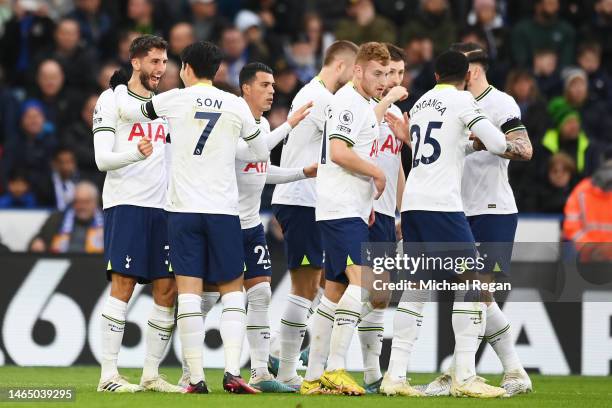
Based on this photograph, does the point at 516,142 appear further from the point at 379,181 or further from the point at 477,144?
the point at 379,181

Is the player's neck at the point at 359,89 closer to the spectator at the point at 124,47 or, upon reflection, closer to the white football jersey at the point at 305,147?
the white football jersey at the point at 305,147

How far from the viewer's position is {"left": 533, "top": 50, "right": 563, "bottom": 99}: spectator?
19453mm

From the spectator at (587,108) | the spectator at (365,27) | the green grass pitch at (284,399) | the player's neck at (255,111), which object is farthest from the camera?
the spectator at (365,27)

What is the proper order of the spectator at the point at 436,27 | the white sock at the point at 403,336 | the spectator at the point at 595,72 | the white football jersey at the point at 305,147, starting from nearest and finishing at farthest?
the white sock at the point at 403,336 → the white football jersey at the point at 305,147 → the spectator at the point at 595,72 → the spectator at the point at 436,27

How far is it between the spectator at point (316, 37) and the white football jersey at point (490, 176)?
828cm

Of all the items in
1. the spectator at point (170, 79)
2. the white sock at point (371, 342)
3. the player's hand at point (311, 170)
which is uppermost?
the spectator at point (170, 79)

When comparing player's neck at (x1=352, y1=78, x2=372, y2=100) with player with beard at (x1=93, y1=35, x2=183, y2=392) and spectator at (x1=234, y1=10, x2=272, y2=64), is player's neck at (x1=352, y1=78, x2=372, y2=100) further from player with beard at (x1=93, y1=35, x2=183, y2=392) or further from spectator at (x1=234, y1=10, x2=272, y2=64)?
spectator at (x1=234, y1=10, x2=272, y2=64)

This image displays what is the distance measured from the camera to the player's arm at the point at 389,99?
1131cm

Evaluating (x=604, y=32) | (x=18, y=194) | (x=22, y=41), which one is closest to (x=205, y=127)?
(x=18, y=194)

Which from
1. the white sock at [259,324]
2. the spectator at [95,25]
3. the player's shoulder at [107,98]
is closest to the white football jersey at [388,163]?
the white sock at [259,324]

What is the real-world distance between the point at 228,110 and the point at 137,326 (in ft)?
16.0

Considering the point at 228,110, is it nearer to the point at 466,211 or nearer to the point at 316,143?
the point at 316,143

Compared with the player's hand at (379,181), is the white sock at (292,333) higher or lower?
lower

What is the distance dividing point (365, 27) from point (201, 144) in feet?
29.1
